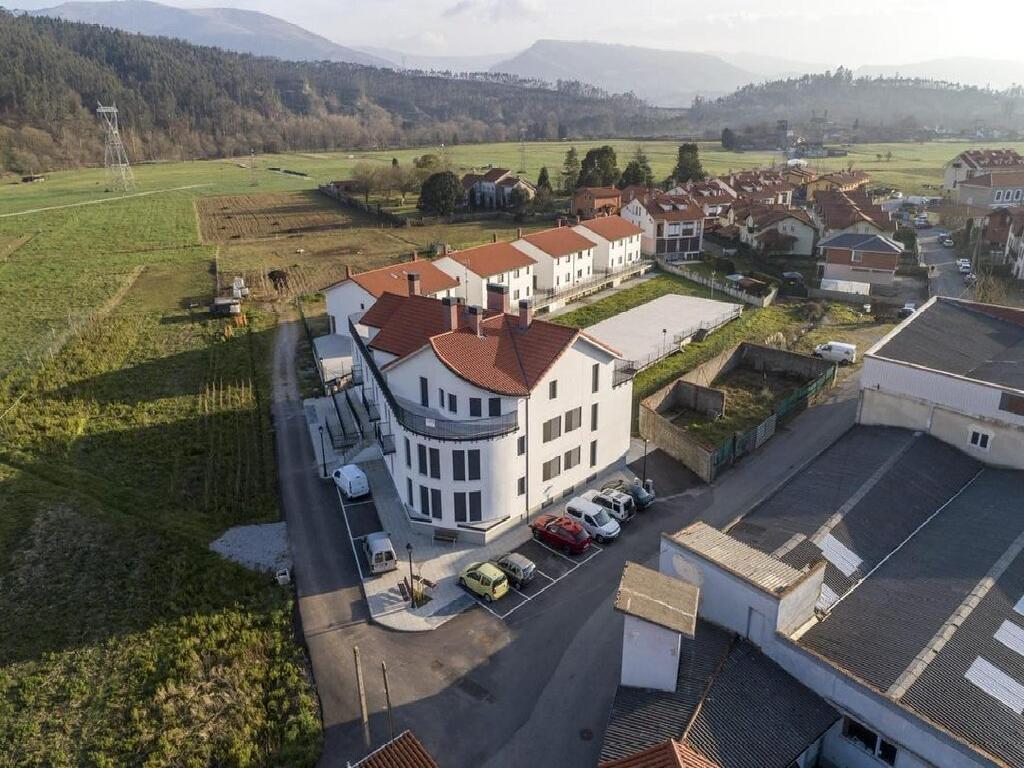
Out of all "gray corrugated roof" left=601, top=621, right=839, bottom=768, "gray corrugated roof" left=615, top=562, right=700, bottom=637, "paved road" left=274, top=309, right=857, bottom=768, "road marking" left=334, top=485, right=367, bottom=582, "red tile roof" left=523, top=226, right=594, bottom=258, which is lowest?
"paved road" left=274, top=309, right=857, bottom=768

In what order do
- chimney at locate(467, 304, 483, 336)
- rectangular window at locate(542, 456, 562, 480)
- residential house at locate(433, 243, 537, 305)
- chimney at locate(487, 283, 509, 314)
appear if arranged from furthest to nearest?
1. residential house at locate(433, 243, 537, 305)
2. chimney at locate(487, 283, 509, 314)
3. rectangular window at locate(542, 456, 562, 480)
4. chimney at locate(467, 304, 483, 336)

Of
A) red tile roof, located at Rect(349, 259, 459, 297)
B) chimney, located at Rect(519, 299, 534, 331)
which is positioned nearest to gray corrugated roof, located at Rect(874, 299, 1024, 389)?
chimney, located at Rect(519, 299, 534, 331)

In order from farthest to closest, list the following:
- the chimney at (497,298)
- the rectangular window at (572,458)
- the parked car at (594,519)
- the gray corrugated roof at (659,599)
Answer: the chimney at (497,298) → the rectangular window at (572,458) → the parked car at (594,519) → the gray corrugated roof at (659,599)

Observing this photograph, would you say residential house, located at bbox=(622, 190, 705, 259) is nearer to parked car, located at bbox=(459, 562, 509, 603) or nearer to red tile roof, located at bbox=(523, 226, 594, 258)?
red tile roof, located at bbox=(523, 226, 594, 258)

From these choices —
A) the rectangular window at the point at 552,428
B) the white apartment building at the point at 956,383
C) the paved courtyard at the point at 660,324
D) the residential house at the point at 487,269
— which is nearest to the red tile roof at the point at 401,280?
the residential house at the point at 487,269

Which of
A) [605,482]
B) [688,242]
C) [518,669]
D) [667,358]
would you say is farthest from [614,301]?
[518,669]

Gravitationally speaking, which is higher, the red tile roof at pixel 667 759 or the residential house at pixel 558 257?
the residential house at pixel 558 257

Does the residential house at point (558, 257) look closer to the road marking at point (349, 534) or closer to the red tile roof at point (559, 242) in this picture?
the red tile roof at point (559, 242)
